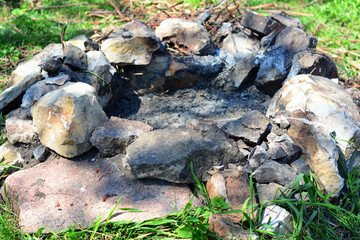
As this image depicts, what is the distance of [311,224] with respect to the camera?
6.91 feet

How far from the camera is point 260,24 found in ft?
11.8

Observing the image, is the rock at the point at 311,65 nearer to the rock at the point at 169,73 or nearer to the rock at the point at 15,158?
the rock at the point at 169,73

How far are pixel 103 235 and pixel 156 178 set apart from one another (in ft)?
1.66

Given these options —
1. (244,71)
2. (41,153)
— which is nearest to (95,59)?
(41,153)

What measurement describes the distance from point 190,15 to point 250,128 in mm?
2217

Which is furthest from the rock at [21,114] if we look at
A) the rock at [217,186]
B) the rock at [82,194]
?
the rock at [217,186]

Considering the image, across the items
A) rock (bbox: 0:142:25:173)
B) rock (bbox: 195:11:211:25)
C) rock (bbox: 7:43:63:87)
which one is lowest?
rock (bbox: 0:142:25:173)

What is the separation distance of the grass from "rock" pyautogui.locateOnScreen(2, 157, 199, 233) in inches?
2.7

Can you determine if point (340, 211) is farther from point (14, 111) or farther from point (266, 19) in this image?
point (14, 111)

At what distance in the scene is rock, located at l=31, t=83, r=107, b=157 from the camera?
7.63ft

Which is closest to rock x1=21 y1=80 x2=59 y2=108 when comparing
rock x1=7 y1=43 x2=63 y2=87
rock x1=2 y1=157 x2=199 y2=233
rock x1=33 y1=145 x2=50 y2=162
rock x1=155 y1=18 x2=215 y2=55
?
rock x1=7 y1=43 x2=63 y2=87

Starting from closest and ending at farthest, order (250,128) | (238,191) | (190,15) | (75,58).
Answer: (238,191) < (250,128) < (75,58) < (190,15)

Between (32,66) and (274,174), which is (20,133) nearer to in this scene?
(32,66)

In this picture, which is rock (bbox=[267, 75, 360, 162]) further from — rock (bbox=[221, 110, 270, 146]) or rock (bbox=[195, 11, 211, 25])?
rock (bbox=[195, 11, 211, 25])
